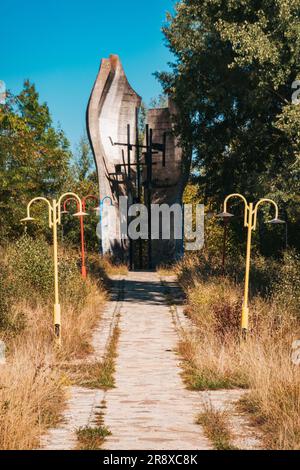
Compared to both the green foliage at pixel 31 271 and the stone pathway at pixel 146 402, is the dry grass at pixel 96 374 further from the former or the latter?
the green foliage at pixel 31 271

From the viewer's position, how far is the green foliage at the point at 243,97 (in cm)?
2064

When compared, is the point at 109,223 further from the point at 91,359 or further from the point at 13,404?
the point at 13,404

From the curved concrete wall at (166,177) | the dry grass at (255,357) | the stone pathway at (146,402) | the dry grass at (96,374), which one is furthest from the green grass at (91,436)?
the curved concrete wall at (166,177)

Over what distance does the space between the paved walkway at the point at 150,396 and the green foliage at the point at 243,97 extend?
238 inches

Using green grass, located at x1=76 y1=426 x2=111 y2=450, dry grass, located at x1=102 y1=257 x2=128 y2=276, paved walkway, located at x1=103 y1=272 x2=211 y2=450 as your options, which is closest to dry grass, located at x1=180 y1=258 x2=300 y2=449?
paved walkway, located at x1=103 y1=272 x2=211 y2=450

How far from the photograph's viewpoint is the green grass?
8.53 m

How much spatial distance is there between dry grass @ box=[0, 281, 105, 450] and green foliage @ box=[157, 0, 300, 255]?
7.63 metres

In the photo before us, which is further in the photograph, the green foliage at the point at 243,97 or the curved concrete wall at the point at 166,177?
the curved concrete wall at the point at 166,177

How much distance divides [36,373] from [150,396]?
1.76m

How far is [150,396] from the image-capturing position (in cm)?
1153

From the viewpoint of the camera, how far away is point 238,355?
1339cm

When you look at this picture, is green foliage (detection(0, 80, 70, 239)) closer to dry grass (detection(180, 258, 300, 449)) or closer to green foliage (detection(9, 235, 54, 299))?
green foliage (detection(9, 235, 54, 299))

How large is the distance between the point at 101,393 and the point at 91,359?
286cm

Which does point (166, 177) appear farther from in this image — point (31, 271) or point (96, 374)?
point (96, 374)
